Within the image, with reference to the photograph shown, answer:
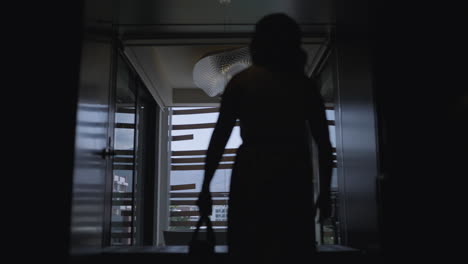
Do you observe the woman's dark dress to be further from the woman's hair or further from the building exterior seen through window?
the building exterior seen through window

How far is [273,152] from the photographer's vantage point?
144 centimetres

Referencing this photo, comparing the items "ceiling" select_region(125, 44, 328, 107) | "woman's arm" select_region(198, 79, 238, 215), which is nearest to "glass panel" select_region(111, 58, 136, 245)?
"ceiling" select_region(125, 44, 328, 107)

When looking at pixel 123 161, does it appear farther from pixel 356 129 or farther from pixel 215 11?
pixel 356 129

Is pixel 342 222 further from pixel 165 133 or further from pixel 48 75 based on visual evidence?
pixel 165 133

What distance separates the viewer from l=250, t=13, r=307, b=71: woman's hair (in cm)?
148

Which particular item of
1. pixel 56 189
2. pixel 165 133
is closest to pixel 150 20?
pixel 56 189

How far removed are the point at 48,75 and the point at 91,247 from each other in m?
0.92

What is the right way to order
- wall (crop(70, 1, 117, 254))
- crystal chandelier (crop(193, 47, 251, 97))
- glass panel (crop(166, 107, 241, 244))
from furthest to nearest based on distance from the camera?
glass panel (crop(166, 107, 241, 244)) → crystal chandelier (crop(193, 47, 251, 97)) → wall (crop(70, 1, 117, 254))

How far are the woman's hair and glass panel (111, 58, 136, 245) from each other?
2.85m

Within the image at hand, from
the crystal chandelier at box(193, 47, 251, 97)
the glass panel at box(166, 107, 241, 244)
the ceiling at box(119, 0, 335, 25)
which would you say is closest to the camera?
the ceiling at box(119, 0, 335, 25)

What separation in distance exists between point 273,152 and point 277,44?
1.20ft

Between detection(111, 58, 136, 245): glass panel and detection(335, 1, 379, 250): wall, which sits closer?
detection(335, 1, 379, 250): wall

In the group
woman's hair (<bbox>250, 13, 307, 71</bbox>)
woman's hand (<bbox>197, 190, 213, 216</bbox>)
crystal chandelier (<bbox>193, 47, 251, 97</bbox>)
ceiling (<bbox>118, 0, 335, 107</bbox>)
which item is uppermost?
ceiling (<bbox>118, 0, 335, 107</bbox>)

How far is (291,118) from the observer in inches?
57.9
